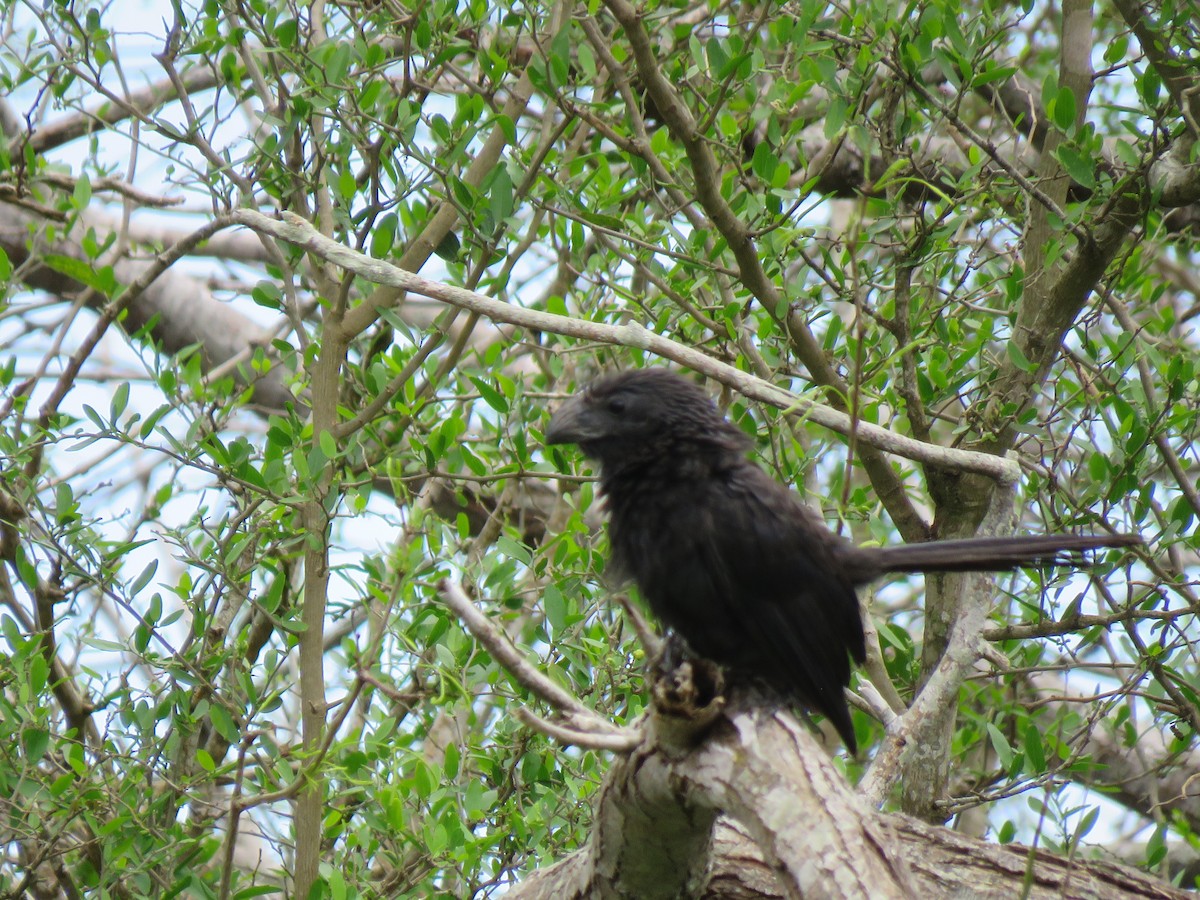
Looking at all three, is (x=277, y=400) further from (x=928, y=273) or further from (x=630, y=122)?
(x=928, y=273)

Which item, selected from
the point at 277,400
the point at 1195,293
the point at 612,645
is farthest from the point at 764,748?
the point at 1195,293

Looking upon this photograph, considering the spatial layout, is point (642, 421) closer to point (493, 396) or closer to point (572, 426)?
point (572, 426)

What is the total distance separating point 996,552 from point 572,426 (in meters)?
1.24

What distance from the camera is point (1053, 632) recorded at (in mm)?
4090

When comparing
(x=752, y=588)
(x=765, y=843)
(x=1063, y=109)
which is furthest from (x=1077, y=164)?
(x=765, y=843)

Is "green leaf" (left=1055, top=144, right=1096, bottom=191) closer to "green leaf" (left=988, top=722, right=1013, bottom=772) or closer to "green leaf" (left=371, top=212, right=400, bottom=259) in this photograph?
"green leaf" (left=988, top=722, right=1013, bottom=772)

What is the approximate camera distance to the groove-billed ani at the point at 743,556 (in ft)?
10.9

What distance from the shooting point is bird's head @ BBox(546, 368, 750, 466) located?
11.7 ft

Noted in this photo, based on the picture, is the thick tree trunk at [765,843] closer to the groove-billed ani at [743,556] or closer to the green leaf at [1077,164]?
the groove-billed ani at [743,556]

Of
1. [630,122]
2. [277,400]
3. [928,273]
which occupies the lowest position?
[928,273]

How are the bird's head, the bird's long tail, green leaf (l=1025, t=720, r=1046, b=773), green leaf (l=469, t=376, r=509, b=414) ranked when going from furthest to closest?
green leaf (l=469, t=376, r=509, b=414) < green leaf (l=1025, t=720, r=1046, b=773) < the bird's head < the bird's long tail

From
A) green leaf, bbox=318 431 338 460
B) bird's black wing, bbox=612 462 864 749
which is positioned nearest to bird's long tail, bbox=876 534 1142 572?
bird's black wing, bbox=612 462 864 749

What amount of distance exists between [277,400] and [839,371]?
12.4 ft

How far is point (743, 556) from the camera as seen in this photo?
333cm
